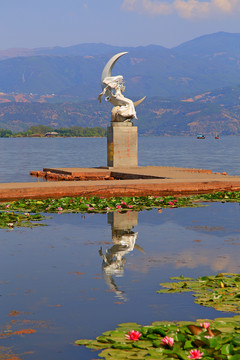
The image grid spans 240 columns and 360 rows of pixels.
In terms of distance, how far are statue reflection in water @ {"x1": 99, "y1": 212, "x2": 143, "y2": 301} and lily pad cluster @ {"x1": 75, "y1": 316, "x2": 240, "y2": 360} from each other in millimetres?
1684

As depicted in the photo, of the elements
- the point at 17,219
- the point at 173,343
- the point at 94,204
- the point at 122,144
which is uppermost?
the point at 122,144

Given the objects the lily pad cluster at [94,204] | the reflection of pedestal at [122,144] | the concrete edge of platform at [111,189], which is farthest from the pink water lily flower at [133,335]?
the reflection of pedestal at [122,144]

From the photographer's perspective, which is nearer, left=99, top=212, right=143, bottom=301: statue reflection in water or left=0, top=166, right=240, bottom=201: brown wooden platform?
left=99, top=212, right=143, bottom=301: statue reflection in water

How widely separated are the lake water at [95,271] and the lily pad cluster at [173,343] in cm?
28

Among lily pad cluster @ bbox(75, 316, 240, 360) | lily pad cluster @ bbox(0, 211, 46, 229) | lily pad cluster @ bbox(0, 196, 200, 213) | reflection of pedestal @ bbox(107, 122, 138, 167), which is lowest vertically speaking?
lily pad cluster @ bbox(75, 316, 240, 360)

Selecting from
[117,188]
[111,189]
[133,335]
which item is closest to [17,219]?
[111,189]

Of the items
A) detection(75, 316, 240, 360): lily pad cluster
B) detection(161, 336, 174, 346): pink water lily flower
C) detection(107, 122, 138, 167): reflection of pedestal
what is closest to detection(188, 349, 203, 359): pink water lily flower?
detection(75, 316, 240, 360): lily pad cluster

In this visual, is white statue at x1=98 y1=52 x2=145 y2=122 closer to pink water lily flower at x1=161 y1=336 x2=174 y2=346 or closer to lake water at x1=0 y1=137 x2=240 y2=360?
lake water at x1=0 y1=137 x2=240 y2=360

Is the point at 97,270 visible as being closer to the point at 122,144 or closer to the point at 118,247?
the point at 118,247

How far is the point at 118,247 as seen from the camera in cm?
1360

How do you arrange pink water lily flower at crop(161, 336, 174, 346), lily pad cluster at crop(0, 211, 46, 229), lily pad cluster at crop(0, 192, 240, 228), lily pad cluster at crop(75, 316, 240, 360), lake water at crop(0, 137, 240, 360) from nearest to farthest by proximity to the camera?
lily pad cluster at crop(75, 316, 240, 360)
pink water lily flower at crop(161, 336, 174, 346)
lake water at crop(0, 137, 240, 360)
lily pad cluster at crop(0, 211, 46, 229)
lily pad cluster at crop(0, 192, 240, 228)

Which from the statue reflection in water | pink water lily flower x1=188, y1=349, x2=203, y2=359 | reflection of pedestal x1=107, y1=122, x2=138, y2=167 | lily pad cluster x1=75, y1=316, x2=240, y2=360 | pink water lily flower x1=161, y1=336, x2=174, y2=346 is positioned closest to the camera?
pink water lily flower x1=188, y1=349, x2=203, y2=359

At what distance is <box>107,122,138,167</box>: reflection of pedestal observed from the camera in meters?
37.2

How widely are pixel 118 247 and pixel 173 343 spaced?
6.12 m
